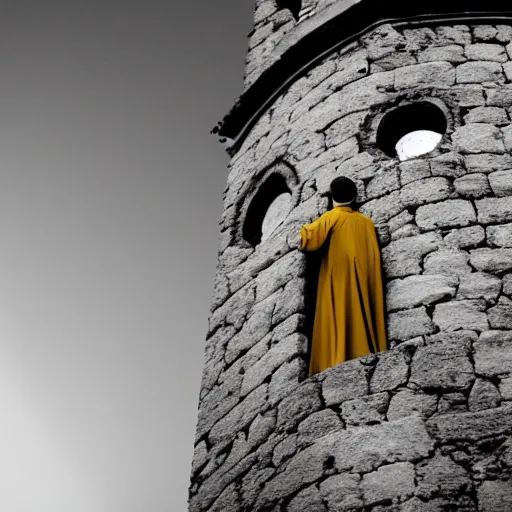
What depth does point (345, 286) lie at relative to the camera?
584 centimetres

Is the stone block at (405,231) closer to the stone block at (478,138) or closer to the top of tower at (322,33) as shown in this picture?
the stone block at (478,138)

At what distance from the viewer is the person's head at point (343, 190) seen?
638 centimetres

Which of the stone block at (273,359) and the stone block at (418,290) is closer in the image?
the stone block at (418,290)

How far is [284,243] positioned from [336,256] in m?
0.71

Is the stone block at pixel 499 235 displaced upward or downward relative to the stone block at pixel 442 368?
upward

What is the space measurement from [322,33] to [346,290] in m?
2.92

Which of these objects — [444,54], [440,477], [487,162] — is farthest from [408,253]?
[444,54]

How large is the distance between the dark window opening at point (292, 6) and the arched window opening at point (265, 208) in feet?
8.64

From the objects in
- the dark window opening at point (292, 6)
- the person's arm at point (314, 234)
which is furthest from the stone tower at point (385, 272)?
the dark window opening at point (292, 6)

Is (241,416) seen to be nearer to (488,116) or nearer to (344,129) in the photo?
(344,129)

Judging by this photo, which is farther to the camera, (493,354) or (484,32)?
(484,32)

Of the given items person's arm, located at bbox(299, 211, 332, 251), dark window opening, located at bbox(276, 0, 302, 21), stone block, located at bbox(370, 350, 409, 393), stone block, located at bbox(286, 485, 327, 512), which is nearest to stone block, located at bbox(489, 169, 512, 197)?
person's arm, located at bbox(299, 211, 332, 251)

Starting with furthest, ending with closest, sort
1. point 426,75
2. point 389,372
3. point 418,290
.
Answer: point 426,75 < point 418,290 < point 389,372

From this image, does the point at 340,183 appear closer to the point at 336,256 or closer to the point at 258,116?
the point at 336,256
